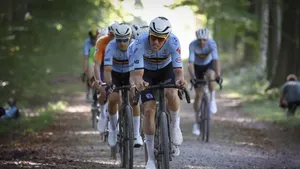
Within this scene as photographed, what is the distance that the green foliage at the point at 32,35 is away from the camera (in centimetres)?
1670

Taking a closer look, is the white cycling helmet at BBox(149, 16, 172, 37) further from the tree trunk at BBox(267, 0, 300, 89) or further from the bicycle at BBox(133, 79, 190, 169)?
the tree trunk at BBox(267, 0, 300, 89)

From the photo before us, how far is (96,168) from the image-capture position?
9719 mm

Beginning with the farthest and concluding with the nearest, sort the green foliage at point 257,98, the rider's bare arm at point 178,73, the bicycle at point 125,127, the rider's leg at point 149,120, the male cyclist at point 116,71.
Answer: the green foliage at point 257,98 < the male cyclist at point 116,71 < the bicycle at point 125,127 < the rider's leg at point 149,120 < the rider's bare arm at point 178,73

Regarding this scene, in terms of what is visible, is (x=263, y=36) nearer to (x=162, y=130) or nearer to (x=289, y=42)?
(x=289, y=42)

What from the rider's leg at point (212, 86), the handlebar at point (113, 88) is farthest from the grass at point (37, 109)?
the handlebar at point (113, 88)

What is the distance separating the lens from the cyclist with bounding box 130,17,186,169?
8.43m

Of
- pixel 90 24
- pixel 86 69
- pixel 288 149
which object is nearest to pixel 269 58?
pixel 90 24

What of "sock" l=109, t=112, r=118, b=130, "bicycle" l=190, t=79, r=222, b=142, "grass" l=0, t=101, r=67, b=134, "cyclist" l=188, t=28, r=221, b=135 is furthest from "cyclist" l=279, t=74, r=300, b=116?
"sock" l=109, t=112, r=118, b=130

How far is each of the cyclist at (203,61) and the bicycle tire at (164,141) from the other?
5549mm

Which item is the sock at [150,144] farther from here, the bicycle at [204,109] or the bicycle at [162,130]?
the bicycle at [204,109]

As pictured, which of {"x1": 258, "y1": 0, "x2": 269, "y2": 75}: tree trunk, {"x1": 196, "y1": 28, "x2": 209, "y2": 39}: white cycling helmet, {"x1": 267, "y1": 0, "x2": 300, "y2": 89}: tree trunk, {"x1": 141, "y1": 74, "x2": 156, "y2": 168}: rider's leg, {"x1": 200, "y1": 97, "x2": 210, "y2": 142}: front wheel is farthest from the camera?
{"x1": 258, "y1": 0, "x2": 269, "y2": 75}: tree trunk

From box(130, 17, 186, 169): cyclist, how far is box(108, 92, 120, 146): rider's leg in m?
1.61

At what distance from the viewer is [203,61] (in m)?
14.7

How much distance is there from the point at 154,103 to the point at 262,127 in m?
9.08
